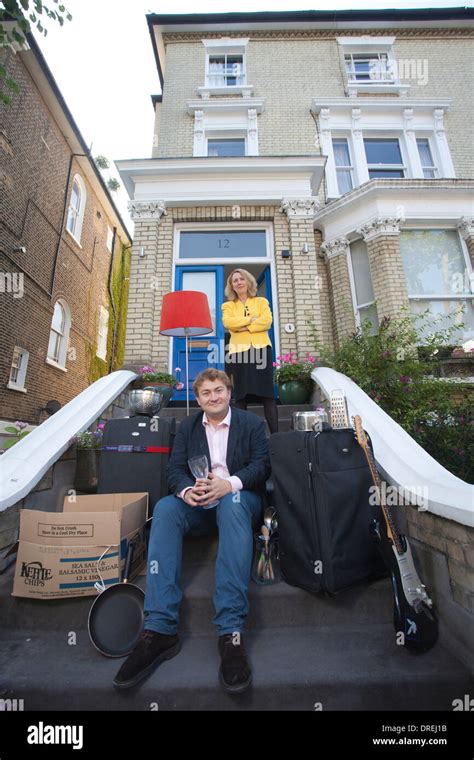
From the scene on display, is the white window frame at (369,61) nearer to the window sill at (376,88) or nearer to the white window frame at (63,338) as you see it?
the window sill at (376,88)

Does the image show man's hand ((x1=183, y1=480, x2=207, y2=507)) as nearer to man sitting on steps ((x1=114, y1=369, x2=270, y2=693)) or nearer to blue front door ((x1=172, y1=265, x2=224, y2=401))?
man sitting on steps ((x1=114, y1=369, x2=270, y2=693))

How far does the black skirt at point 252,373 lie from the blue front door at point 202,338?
2220mm

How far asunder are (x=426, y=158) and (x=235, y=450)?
401 inches

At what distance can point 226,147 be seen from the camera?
28.8ft

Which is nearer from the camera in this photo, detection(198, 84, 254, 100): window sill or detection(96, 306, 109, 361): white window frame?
detection(198, 84, 254, 100): window sill

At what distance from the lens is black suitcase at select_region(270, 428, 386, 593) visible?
72.3 inches

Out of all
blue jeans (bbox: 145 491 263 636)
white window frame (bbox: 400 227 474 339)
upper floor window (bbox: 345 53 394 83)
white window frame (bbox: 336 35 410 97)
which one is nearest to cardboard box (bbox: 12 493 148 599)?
blue jeans (bbox: 145 491 263 636)

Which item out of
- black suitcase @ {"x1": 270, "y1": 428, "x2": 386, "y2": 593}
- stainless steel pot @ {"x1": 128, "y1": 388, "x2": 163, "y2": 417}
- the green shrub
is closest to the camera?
black suitcase @ {"x1": 270, "y1": 428, "x2": 386, "y2": 593}

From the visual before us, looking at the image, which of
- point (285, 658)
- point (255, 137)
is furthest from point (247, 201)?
point (285, 658)

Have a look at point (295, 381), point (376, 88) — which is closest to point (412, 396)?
point (295, 381)

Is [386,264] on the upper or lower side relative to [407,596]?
upper

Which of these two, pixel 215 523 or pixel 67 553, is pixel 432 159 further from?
pixel 67 553

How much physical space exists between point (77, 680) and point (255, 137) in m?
10.2

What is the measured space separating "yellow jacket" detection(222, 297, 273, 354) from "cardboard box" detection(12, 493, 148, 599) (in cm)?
230
